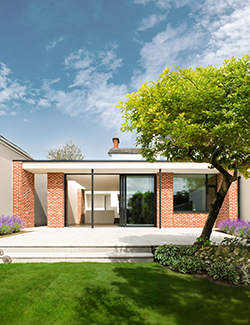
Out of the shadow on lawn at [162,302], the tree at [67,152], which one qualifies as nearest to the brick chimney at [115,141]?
the tree at [67,152]

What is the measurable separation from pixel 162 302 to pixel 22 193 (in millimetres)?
9624

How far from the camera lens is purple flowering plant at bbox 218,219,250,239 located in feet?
28.6

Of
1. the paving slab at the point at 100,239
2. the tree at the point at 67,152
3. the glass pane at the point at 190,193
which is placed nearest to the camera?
the paving slab at the point at 100,239

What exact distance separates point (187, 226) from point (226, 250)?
6.65 metres

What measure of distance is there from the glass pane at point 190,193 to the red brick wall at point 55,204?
6.12 meters

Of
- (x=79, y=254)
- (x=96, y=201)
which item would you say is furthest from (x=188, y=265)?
(x=96, y=201)

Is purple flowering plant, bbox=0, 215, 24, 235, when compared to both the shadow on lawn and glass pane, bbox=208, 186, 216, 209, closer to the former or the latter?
the shadow on lawn

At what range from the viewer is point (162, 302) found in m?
3.73

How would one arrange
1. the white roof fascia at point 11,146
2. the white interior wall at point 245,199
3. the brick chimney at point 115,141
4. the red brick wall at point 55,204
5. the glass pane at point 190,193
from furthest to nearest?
the brick chimney at point 115,141 → the glass pane at point 190,193 → the red brick wall at point 55,204 → the white interior wall at point 245,199 → the white roof fascia at point 11,146

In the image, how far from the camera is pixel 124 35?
1178 centimetres

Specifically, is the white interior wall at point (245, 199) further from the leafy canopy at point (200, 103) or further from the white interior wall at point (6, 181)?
the white interior wall at point (6, 181)

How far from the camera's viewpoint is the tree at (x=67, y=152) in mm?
28503

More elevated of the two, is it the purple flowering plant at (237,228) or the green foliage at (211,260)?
the green foliage at (211,260)


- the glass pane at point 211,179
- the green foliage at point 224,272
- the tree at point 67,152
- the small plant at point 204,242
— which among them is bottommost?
the green foliage at point 224,272
